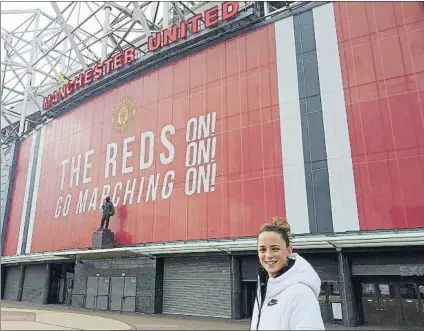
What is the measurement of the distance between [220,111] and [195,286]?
9962mm

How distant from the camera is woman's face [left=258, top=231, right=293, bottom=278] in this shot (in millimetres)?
2803

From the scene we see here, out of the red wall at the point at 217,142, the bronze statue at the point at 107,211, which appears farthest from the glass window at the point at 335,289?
the bronze statue at the point at 107,211

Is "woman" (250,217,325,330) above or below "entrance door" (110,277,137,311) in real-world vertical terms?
above

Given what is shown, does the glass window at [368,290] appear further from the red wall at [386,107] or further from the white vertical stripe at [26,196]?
the white vertical stripe at [26,196]

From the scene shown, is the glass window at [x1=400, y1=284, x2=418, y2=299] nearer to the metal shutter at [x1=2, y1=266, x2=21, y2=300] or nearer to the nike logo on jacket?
the nike logo on jacket

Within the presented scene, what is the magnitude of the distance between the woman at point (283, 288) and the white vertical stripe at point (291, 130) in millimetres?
14623

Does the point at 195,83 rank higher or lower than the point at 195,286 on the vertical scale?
higher

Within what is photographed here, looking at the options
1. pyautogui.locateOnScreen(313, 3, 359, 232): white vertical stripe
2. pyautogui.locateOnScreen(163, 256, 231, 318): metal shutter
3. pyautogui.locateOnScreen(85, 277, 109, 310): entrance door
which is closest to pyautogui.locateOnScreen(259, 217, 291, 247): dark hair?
pyautogui.locateOnScreen(313, 3, 359, 232): white vertical stripe

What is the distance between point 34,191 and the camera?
31.7m

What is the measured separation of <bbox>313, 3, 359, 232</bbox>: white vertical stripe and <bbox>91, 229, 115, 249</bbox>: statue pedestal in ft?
46.4

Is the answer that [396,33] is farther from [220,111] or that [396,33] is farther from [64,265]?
[64,265]

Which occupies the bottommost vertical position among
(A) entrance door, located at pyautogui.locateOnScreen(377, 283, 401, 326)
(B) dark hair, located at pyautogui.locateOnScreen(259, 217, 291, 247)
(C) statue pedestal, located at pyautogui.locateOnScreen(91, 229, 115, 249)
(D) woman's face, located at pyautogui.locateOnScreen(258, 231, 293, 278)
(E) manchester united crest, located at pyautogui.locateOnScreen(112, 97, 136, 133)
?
(A) entrance door, located at pyautogui.locateOnScreen(377, 283, 401, 326)

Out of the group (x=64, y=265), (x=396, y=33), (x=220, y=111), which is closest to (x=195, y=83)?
(x=220, y=111)

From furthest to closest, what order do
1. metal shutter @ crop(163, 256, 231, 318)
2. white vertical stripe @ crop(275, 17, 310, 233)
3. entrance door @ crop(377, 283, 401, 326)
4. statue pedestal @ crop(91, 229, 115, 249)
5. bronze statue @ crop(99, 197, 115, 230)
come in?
1. bronze statue @ crop(99, 197, 115, 230)
2. statue pedestal @ crop(91, 229, 115, 249)
3. metal shutter @ crop(163, 256, 231, 318)
4. white vertical stripe @ crop(275, 17, 310, 233)
5. entrance door @ crop(377, 283, 401, 326)
